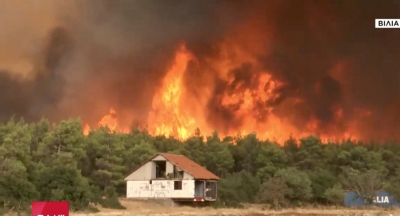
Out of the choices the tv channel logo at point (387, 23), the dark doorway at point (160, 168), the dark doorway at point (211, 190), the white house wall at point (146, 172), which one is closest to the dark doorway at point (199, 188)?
the dark doorway at point (211, 190)

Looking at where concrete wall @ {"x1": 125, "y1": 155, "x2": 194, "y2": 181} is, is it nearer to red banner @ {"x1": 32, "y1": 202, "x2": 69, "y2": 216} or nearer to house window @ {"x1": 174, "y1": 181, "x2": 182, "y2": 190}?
house window @ {"x1": 174, "y1": 181, "x2": 182, "y2": 190}

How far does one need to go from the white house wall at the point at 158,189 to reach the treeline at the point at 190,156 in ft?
10.4

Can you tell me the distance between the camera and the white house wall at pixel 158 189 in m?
70.6

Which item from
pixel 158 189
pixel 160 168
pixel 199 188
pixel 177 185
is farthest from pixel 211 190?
pixel 160 168

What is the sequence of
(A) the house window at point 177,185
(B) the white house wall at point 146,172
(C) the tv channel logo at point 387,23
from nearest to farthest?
(A) the house window at point 177,185 < (B) the white house wall at point 146,172 < (C) the tv channel logo at point 387,23

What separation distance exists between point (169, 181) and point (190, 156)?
876 inches

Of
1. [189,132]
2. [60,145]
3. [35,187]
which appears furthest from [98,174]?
[189,132]

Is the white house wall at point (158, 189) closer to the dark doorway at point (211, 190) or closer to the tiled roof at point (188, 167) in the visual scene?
the tiled roof at point (188, 167)

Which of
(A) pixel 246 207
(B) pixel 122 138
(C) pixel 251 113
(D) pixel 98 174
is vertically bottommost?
(A) pixel 246 207

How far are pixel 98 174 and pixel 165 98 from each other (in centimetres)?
6115

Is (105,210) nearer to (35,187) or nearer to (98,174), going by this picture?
(35,187)

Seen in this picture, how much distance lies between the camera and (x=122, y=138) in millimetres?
93750

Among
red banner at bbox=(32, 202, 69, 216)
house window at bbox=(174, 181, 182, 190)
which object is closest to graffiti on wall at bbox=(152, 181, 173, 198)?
house window at bbox=(174, 181, 182, 190)

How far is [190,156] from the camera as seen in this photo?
93625mm
